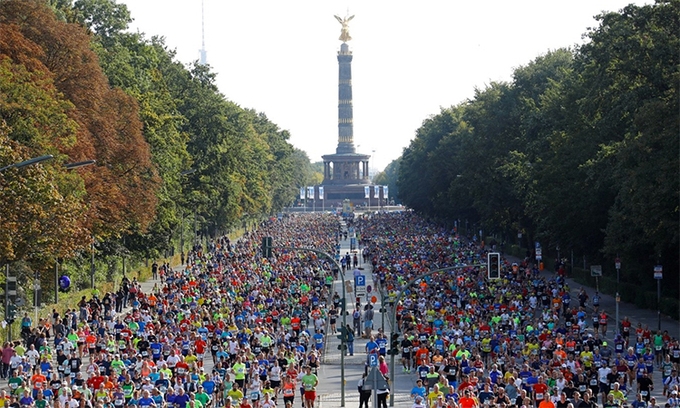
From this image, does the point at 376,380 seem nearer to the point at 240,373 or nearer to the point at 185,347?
the point at 240,373

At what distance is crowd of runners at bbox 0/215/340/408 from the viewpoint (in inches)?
1113

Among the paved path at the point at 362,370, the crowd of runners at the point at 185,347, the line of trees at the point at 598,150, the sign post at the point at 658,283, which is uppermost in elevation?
the line of trees at the point at 598,150

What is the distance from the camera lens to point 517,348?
127 ft

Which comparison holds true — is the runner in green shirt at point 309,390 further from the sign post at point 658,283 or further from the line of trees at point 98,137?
the sign post at point 658,283

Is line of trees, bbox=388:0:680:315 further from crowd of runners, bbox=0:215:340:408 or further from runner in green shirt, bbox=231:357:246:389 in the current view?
runner in green shirt, bbox=231:357:246:389

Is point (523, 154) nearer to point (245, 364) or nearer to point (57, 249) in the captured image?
point (57, 249)

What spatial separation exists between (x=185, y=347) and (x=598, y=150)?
90.3ft

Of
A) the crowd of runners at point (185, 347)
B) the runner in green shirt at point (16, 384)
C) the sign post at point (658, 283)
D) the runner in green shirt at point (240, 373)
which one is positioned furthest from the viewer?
the sign post at point (658, 283)

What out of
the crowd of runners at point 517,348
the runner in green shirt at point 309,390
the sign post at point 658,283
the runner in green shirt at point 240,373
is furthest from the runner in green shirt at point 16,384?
the sign post at point 658,283

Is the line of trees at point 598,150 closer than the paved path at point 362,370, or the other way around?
the paved path at point 362,370

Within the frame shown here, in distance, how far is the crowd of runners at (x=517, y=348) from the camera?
28609 millimetres

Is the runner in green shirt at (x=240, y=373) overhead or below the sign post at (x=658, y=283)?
below

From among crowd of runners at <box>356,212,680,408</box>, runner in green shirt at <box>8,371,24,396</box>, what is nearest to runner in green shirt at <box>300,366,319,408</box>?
crowd of runners at <box>356,212,680,408</box>

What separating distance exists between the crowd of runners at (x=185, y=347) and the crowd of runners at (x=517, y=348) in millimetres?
3471
